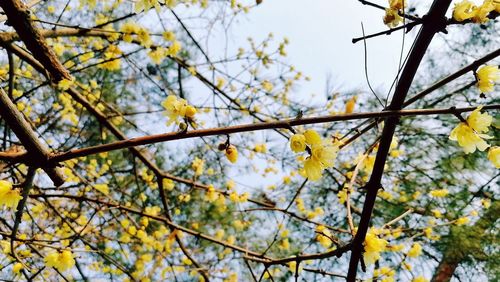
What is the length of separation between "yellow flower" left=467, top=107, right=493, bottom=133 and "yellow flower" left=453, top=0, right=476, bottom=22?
0.20 metres

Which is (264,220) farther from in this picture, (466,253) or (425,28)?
(425,28)

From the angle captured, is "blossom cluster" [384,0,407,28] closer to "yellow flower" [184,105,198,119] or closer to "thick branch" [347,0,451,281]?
"thick branch" [347,0,451,281]

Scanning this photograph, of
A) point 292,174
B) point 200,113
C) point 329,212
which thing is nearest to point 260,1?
point 200,113

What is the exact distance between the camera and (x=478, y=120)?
89 centimetres

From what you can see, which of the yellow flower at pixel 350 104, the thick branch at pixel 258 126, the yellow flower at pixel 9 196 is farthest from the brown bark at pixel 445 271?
the yellow flower at pixel 9 196

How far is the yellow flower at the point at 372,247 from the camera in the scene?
3.44ft

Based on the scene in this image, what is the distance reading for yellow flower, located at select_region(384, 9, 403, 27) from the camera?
100 cm

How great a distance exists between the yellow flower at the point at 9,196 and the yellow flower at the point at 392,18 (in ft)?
3.32

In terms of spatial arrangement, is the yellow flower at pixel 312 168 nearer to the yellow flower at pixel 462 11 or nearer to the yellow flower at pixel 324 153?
the yellow flower at pixel 324 153

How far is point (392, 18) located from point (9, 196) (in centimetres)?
105

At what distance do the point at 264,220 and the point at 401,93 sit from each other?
3.46 metres

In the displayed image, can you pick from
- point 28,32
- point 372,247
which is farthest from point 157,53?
point 372,247

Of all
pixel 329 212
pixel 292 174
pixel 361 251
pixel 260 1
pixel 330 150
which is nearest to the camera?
pixel 330 150

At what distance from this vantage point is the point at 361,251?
3.44 ft
